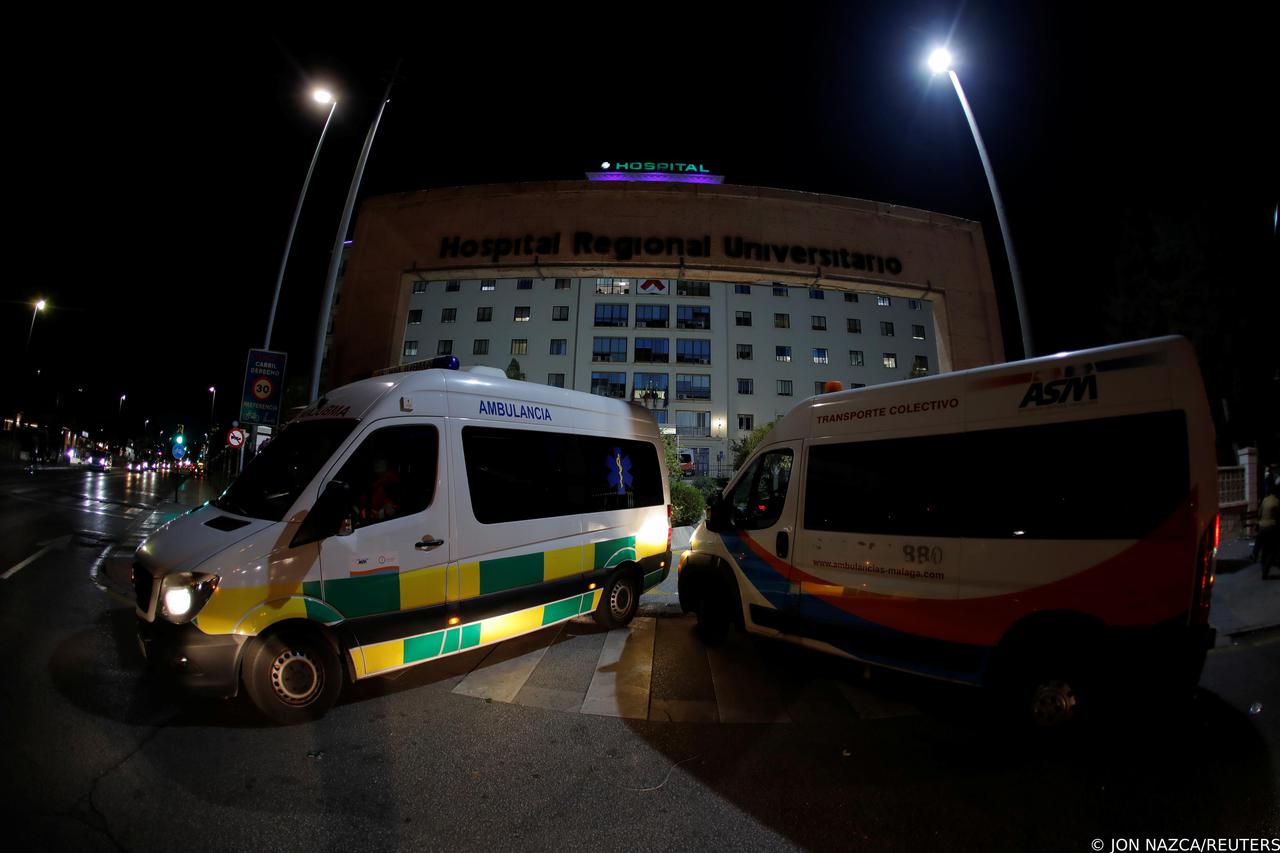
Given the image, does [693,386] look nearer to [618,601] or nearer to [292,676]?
[618,601]

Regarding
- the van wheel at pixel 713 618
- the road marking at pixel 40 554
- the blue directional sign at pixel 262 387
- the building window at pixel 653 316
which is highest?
the building window at pixel 653 316

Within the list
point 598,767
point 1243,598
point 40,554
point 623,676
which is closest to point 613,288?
point 40,554

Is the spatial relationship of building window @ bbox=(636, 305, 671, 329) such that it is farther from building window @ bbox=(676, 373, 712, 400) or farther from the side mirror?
the side mirror

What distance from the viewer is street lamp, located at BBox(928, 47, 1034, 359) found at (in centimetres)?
767

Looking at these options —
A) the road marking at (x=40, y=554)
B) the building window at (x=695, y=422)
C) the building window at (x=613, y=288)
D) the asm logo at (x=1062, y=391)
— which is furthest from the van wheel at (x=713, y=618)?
the building window at (x=613, y=288)

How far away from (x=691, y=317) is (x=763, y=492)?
143 feet

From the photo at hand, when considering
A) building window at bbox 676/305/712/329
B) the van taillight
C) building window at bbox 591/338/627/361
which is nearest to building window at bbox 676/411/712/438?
building window at bbox 591/338/627/361

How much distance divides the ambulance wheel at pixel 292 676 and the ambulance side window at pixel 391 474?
90 centimetres

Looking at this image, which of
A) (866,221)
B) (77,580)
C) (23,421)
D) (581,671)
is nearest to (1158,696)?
(581,671)

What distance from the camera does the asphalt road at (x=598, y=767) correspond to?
8.68 ft

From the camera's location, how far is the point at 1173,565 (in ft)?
10.4

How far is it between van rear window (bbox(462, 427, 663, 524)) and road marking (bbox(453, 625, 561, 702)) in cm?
134

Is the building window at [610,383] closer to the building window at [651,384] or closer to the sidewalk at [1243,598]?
the building window at [651,384]

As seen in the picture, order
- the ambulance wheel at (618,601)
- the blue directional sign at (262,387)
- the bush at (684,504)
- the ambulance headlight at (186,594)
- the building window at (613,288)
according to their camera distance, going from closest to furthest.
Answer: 1. the ambulance headlight at (186,594)
2. the ambulance wheel at (618,601)
3. the blue directional sign at (262,387)
4. the bush at (684,504)
5. the building window at (613,288)
